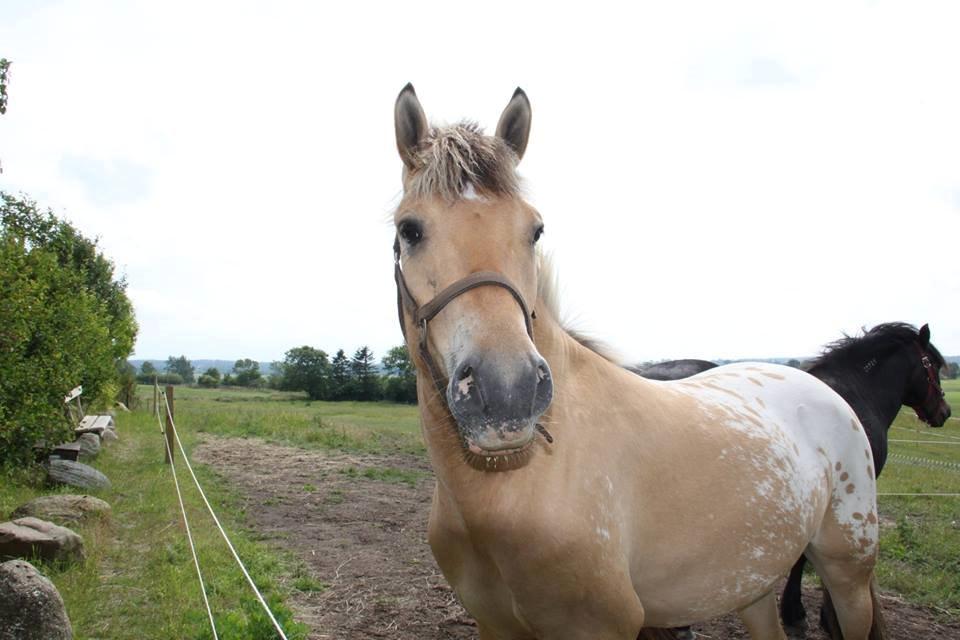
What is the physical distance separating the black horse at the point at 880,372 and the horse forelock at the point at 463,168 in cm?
389

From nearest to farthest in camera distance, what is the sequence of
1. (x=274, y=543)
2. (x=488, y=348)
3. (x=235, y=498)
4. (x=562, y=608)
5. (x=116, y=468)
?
(x=488, y=348) → (x=562, y=608) → (x=274, y=543) → (x=235, y=498) → (x=116, y=468)

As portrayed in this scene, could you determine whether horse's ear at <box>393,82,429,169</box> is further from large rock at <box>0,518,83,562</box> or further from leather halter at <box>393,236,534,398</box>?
large rock at <box>0,518,83,562</box>

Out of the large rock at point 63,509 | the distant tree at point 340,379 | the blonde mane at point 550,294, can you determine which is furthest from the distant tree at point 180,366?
the blonde mane at point 550,294

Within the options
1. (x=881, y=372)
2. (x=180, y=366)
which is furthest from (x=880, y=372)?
(x=180, y=366)

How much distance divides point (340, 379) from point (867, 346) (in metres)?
41.2

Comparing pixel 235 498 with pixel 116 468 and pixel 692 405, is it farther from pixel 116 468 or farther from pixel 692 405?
pixel 692 405

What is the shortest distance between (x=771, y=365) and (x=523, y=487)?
7.80 feet

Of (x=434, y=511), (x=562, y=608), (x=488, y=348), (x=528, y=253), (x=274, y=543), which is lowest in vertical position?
(x=274, y=543)

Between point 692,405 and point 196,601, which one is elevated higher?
point 692,405

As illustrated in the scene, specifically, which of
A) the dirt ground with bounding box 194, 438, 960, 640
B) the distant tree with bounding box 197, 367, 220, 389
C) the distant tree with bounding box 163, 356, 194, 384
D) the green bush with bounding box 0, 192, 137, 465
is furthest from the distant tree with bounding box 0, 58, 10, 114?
the distant tree with bounding box 163, 356, 194, 384

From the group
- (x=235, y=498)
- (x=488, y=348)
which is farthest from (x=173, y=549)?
(x=488, y=348)

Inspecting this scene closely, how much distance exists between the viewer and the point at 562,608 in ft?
6.48

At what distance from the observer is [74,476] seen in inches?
361

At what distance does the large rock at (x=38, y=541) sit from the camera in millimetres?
5430
